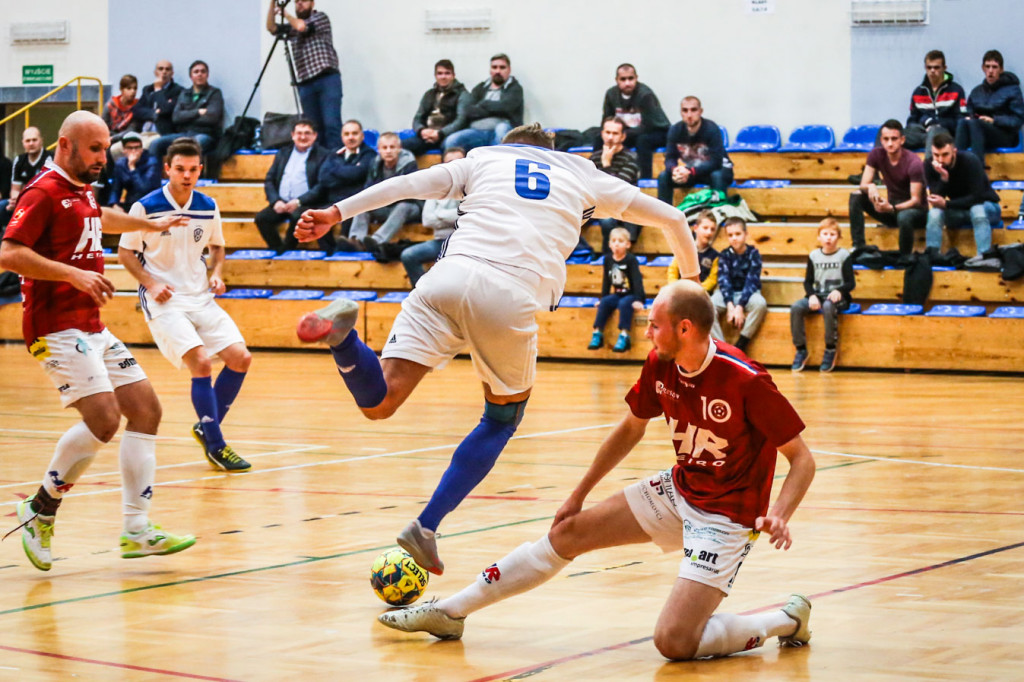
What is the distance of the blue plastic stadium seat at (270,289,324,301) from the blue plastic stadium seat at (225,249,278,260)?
672 millimetres

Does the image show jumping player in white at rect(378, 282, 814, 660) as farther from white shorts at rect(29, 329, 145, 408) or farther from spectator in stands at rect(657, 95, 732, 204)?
spectator in stands at rect(657, 95, 732, 204)

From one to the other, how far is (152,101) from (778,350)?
9745 mm

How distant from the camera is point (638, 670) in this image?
3900mm

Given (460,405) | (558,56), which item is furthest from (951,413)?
(558,56)

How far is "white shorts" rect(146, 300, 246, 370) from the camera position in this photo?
26.7ft

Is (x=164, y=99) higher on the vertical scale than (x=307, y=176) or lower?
higher

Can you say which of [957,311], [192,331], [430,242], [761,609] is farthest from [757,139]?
[761,609]

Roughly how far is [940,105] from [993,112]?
0.57 metres

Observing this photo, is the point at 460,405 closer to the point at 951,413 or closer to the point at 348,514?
the point at 951,413

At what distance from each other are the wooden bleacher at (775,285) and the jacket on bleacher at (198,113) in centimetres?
60

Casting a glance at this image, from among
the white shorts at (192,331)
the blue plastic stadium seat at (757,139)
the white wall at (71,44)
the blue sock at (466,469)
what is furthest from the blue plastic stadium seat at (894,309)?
the white wall at (71,44)

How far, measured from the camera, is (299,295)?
56.8ft

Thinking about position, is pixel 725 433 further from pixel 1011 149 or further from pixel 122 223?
pixel 1011 149

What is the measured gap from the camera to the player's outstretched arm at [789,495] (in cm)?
376
